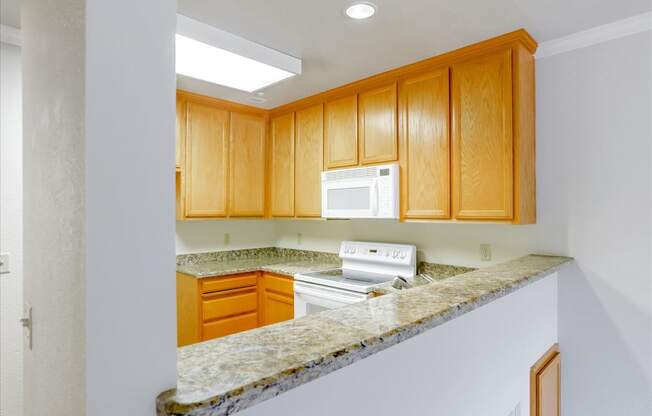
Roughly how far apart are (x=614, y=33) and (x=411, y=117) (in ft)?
3.81

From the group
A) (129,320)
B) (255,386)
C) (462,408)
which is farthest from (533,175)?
(129,320)

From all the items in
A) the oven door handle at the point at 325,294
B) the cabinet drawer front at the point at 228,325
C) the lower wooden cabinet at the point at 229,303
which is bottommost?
the cabinet drawer front at the point at 228,325

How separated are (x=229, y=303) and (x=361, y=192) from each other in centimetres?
146

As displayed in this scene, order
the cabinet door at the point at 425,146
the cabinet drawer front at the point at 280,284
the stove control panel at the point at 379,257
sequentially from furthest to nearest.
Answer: the cabinet drawer front at the point at 280,284 → the stove control panel at the point at 379,257 → the cabinet door at the point at 425,146

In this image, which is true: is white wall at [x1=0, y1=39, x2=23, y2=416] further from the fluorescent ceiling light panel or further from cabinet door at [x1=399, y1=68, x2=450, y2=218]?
cabinet door at [x1=399, y1=68, x2=450, y2=218]

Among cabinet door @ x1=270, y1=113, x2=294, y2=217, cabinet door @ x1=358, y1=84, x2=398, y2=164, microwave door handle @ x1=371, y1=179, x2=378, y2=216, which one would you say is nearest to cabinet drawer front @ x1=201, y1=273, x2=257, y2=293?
cabinet door @ x1=270, y1=113, x2=294, y2=217

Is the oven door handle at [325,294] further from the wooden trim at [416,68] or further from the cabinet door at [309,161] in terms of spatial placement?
the wooden trim at [416,68]

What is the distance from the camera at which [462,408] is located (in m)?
1.21

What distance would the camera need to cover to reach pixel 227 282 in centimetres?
301

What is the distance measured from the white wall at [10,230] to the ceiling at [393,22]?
43.2 inches

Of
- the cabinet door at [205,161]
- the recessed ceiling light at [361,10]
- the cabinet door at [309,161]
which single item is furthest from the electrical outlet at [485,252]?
the cabinet door at [205,161]

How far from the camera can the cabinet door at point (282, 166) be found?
3400 mm

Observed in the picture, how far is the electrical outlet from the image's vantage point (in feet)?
7.99

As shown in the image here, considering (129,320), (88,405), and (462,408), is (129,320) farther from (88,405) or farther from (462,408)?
(462,408)
